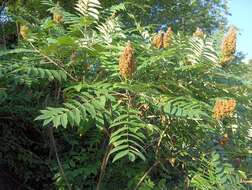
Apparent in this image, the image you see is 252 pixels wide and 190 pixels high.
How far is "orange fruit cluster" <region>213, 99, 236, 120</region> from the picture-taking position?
7.45ft

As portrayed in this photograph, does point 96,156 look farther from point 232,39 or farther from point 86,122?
point 232,39

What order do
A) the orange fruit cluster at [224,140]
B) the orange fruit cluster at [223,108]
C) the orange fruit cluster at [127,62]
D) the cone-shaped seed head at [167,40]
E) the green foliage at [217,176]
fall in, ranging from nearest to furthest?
1. the orange fruit cluster at [127,62]
2. the orange fruit cluster at [223,108]
3. the green foliage at [217,176]
4. the orange fruit cluster at [224,140]
5. the cone-shaped seed head at [167,40]

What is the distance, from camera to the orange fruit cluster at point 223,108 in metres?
2.27

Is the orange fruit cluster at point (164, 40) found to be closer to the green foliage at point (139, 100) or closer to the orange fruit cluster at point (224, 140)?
the green foliage at point (139, 100)

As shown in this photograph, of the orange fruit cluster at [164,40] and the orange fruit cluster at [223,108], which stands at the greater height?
the orange fruit cluster at [164,40]

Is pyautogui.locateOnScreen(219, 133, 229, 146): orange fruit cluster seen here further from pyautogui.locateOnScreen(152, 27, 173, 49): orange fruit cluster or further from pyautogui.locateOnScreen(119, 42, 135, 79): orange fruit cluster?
pyautogui.locateOnScreen(119, 42, 135, 79): orange fruit cluster

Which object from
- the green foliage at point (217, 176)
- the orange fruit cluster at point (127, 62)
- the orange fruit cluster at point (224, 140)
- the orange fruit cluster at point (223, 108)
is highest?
the orange fruit cluster at point (127, 62)

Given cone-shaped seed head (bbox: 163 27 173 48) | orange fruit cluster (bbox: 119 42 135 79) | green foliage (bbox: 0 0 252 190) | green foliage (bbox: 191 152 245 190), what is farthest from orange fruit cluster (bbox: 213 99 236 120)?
cone-shaped seed head (bbox: 163 27 173 48)

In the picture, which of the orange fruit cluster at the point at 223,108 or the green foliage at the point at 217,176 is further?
the green foliage at the point at 217,176

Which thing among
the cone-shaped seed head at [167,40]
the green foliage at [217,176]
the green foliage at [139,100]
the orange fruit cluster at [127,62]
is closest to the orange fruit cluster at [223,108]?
the green foliage at [139,100]

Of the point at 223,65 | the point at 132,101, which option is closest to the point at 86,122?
the point at 132,101

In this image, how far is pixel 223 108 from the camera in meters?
2.27

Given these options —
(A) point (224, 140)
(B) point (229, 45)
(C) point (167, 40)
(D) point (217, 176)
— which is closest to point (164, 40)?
(C) point (167, 40)

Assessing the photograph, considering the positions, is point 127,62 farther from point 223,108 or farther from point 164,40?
point 164,40
